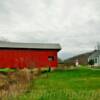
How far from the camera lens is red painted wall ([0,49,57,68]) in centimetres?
3941

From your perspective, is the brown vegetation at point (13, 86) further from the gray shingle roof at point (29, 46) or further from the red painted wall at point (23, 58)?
the gray shingle roof at point (29, 46)

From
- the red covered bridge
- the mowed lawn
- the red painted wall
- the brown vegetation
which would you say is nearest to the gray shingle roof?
the red covered bridge

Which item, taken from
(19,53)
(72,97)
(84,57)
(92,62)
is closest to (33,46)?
(19,53)

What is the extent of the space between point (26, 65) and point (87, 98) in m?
28.4

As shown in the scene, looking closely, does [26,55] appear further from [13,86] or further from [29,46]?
[13,86]

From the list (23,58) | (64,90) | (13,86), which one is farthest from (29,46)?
(64,90)

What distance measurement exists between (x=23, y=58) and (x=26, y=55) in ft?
2.16

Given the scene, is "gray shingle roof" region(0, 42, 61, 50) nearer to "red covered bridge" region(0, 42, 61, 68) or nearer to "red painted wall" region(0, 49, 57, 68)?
"red covered bridge" region(0, 42, 61, 68)

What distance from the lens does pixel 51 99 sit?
38.8 feet

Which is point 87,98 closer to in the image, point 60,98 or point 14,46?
point 60,98

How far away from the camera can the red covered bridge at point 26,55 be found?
130 feet

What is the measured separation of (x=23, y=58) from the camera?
39.9 metres

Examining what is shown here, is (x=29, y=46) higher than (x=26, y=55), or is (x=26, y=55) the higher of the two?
(x=29, y=46)

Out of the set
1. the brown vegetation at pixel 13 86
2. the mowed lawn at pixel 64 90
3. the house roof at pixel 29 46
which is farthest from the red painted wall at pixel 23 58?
the mowed lawn at pixel 64 90
